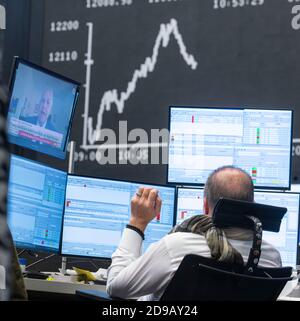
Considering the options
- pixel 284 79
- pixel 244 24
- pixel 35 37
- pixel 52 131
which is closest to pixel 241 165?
pixel 52 131

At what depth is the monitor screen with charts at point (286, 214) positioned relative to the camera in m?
2.82

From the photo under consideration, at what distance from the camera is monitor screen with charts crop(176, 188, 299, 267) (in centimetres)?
282

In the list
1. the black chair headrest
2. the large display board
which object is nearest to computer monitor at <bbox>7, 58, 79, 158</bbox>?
the black chair headrest

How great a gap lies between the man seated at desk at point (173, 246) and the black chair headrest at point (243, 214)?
31mm

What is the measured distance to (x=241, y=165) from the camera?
3021 mm

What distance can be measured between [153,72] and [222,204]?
3.24 m

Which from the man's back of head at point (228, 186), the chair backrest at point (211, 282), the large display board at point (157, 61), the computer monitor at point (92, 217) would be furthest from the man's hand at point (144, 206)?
the large display board at point (157, 61)

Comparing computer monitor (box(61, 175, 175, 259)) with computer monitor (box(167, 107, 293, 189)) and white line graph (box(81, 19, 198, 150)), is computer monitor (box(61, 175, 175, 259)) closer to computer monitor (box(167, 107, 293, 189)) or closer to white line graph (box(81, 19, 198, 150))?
computer monitor (box(167, 107, 293, 189))

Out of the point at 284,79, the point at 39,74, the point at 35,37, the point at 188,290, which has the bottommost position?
the point at 188,290

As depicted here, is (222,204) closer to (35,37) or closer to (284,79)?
(284,79)

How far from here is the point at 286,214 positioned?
2879 millimetres

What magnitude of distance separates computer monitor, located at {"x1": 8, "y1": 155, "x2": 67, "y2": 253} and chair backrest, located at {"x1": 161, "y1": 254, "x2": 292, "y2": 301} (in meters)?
1.08

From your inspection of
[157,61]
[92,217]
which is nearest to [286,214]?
[92,217]
